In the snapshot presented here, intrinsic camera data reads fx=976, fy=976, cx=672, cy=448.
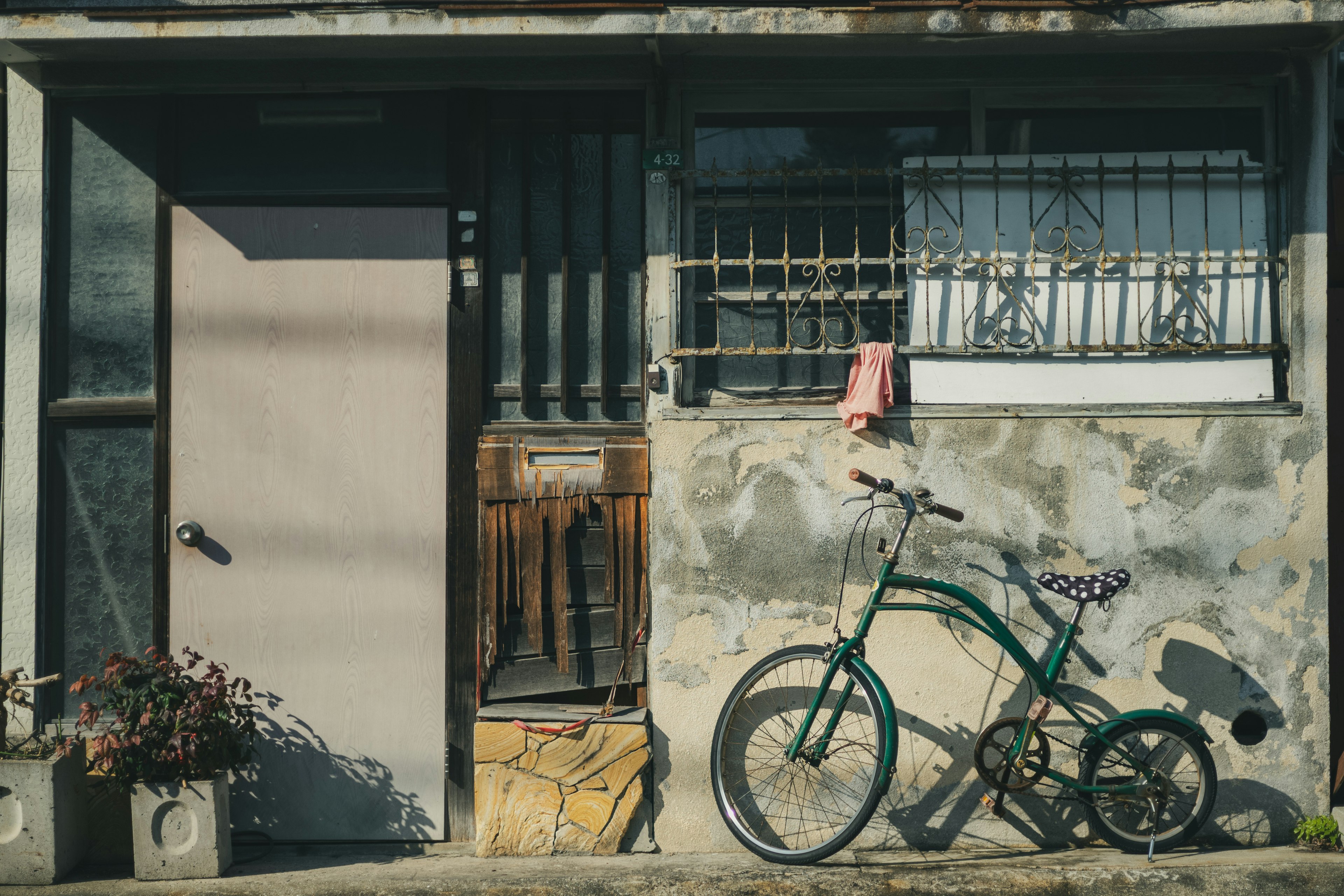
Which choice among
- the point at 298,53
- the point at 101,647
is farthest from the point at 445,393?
the point at 101,647

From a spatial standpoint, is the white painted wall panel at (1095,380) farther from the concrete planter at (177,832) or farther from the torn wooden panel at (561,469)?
the concrete planter at (177,832)

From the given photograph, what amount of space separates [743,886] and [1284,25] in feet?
13.8

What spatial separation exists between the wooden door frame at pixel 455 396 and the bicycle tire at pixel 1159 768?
2.78 metres

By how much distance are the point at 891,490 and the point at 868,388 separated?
1.77 feet

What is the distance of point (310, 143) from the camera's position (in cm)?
471

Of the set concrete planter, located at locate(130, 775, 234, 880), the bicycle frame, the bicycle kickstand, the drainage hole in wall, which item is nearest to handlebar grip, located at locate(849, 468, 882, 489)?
the bicycle frame

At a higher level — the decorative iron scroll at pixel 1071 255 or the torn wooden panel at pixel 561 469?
the decorative iron scroll at pixel 1071 255

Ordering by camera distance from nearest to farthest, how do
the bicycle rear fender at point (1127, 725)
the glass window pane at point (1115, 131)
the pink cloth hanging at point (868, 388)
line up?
the bicycle rear fender at point (1127, 725), the pink cloth hanging at point (868, 388), the glass window pane at point (1115, 131)

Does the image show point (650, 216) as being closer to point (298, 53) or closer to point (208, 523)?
point (298, 53)

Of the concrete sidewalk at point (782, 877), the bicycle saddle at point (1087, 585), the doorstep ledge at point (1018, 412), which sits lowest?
the concrete sidewalk at point (782, 877)

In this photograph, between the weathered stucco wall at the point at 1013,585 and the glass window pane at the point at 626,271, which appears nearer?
the weathered stucco wall at the point at 1013,585

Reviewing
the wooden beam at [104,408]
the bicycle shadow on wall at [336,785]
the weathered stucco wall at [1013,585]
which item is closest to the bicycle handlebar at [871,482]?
the weathered stucco wall at [1013,585]

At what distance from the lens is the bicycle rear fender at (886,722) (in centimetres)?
393

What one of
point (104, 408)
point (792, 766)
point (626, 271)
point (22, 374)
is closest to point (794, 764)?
point (792, 766)
